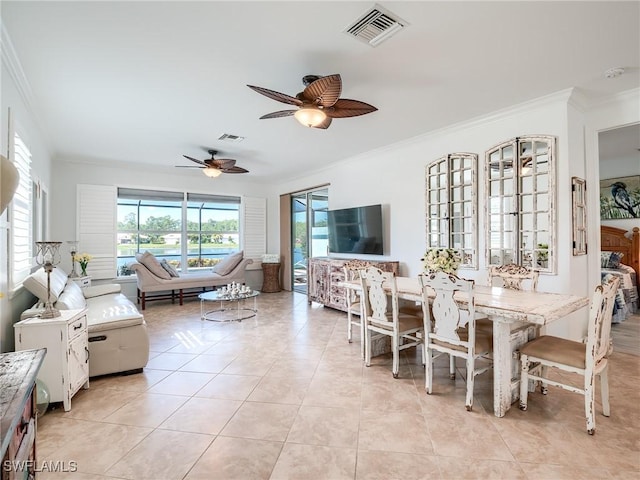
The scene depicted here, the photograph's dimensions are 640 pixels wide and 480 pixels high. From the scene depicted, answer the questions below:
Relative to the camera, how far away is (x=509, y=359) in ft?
7.46

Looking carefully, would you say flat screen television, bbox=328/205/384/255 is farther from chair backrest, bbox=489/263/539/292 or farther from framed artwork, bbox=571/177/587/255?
framed artwork, bbox=571/177/587/255

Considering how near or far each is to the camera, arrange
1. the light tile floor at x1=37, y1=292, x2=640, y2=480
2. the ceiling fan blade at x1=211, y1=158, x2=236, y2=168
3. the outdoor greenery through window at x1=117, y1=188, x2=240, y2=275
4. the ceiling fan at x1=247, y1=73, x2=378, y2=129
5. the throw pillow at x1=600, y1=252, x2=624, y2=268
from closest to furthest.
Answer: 1. the light tile floor at x1=37, y1=292, x2=640, y2=480
2. the ceiling fan at x1=247, y1=73, x2=378, y2=129
3. the ceiling fan blade at x1=211, y1=158, x2=236, y2=168
4. the throw pillow at x1=600, y1=252, x2=624, y2=268
5. the outdoor greenery through window at x1=117, y1=188, x2=240, y2=275

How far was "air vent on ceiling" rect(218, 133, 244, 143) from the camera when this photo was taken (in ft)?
14.4

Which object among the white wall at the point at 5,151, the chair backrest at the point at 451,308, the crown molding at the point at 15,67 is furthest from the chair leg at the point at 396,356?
the crown molding at the point at 15,67

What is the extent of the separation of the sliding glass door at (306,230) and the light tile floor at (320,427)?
370 centimetres

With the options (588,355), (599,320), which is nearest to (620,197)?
(599,320)

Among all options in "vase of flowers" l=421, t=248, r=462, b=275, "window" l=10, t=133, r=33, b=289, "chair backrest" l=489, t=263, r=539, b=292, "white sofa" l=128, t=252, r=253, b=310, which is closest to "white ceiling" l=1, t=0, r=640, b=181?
"window" l=10, t=133, r=33, b=289

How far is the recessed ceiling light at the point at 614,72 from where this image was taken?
275cm

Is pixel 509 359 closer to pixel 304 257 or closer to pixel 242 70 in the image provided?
pixel 242 70

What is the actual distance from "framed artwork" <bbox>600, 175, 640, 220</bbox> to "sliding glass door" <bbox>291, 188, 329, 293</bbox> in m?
5.22

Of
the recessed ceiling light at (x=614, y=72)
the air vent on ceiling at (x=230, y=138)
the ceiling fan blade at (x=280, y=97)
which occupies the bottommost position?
the ceiling fan blade at (x=280, y=97)

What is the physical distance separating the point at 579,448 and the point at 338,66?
3.08 metres

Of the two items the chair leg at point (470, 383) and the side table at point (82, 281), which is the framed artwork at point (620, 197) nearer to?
the chair leg at point (470, 383)

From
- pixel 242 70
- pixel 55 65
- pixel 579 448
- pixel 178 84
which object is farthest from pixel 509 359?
pixel 55 65
